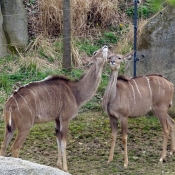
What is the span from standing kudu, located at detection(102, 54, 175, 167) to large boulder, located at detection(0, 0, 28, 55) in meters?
3.17

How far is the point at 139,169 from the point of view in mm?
4898

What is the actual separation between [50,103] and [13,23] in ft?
11.6

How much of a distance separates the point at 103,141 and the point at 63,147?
0.89m

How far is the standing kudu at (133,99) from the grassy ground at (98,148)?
148 mm

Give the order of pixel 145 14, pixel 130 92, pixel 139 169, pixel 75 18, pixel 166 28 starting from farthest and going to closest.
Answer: pixel 145 14 → pixel 75 18 → pixel 166 28 → pixel 130 92 → pixel 139 169

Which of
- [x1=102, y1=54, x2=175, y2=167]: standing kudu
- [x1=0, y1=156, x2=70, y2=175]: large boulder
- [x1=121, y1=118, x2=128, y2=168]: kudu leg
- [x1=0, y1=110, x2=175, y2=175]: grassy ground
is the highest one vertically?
[x1=0, y1=156, x2=70, y2=175]: large boulder

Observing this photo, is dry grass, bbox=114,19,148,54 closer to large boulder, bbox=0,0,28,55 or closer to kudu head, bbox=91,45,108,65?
large boulder, bbox=0,0,28,55

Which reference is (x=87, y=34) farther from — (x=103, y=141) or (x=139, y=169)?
(x=139, y=169)

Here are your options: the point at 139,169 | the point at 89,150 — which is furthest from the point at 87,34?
the point at 139,169

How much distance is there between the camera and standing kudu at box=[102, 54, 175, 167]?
514cm

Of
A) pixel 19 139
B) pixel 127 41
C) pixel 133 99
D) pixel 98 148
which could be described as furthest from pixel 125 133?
pixel 127 41

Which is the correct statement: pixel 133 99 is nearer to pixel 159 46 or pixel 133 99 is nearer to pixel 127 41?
pixel 159 46

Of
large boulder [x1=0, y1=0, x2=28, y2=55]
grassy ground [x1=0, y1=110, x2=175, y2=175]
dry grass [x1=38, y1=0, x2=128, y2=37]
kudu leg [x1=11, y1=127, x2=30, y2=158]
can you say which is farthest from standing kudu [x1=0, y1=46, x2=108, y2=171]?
dry grass [x1=38, y1=0, x2=128, y2=37]

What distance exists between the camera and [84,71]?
7824mm
